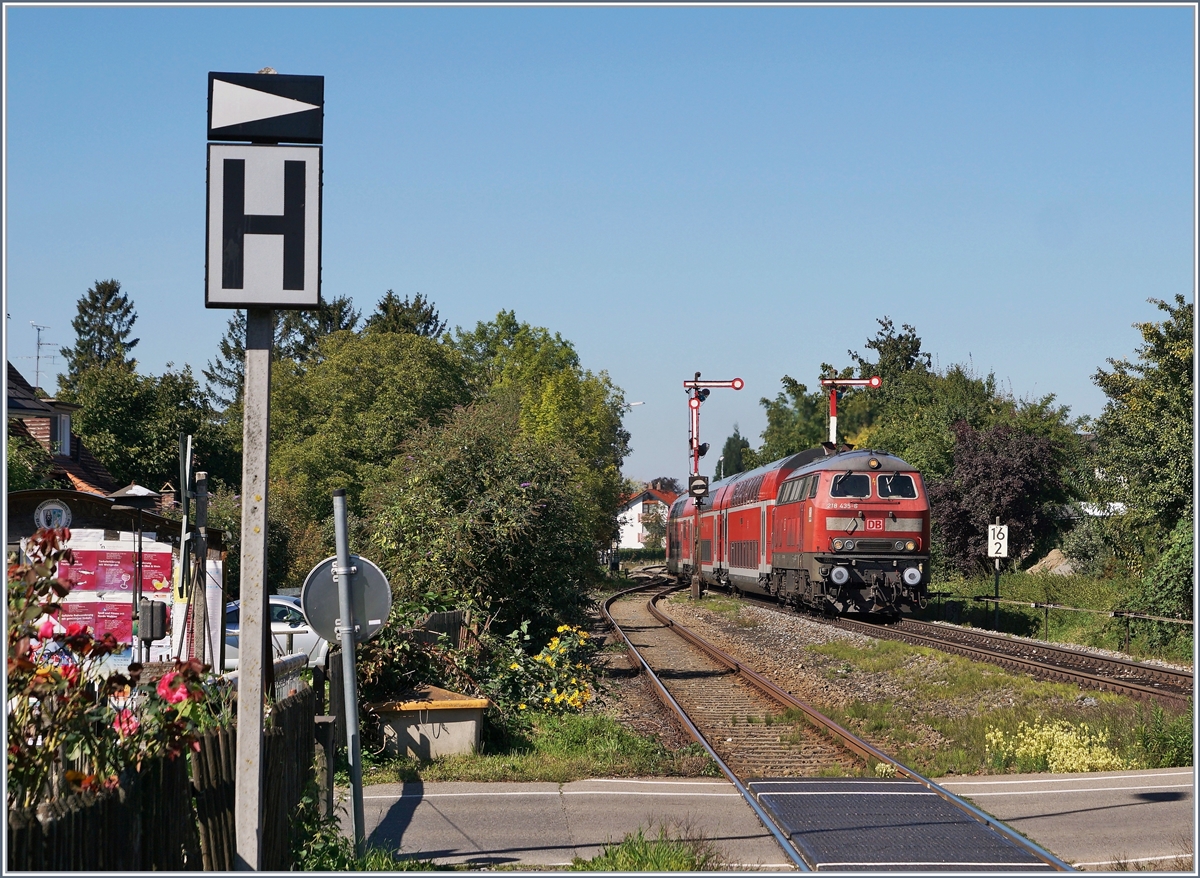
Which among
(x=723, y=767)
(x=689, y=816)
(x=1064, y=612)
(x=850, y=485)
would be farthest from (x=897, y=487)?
(x=689, y=816)

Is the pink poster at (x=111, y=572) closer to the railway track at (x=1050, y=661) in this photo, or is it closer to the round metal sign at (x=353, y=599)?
the round metal sign at (x=353, y=599)

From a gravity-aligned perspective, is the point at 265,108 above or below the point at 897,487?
above

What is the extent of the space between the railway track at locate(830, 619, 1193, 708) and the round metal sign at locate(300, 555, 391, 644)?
34.9 ft

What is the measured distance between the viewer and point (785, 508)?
96.4 ft

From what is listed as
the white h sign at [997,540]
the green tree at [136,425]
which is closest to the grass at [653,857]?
the white h sign at [997,540]

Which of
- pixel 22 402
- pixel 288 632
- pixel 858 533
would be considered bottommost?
pixel 288 632

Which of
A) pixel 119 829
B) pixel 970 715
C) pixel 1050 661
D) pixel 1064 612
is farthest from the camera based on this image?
pixel 1064 612

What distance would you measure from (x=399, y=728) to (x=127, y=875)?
682 centimetres

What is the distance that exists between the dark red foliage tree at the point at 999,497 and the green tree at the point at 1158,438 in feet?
32.6

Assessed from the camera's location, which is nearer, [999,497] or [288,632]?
[288,632]

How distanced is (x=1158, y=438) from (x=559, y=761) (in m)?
20.0

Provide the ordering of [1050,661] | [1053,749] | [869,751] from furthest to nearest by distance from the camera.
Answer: [1050,661] → [869,751] → [1053,749]

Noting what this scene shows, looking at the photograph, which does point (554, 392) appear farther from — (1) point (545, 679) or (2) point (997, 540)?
(1) point (545, 679)

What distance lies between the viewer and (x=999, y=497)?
41531 mm
